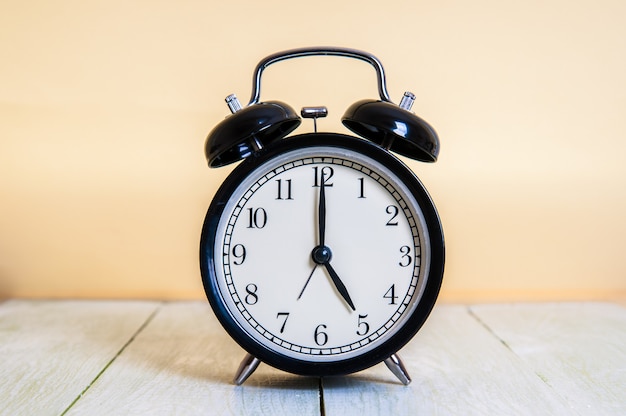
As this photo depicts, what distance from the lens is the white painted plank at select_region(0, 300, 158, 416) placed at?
1.08 metres

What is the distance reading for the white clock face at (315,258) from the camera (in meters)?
1.11

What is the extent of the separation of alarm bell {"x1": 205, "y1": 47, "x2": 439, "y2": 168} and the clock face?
52 millimetres

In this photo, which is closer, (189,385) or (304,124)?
(189,385)

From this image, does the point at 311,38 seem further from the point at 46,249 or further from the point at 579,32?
the point at 46,249

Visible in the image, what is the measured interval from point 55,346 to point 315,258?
61cm

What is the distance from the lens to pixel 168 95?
1.69 meters

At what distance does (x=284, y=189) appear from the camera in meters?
1.12

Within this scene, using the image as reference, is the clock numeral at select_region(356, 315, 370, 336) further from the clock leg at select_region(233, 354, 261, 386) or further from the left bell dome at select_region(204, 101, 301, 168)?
the left bell dome at select_region(204, 101, 301, 168)

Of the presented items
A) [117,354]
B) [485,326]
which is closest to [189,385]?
[117,354]

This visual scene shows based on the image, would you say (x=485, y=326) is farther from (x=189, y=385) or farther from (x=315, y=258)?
(x=189, y=385)

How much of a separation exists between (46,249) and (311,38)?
0.90m

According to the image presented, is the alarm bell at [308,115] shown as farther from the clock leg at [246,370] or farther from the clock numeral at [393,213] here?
the clock leg at [246,370]

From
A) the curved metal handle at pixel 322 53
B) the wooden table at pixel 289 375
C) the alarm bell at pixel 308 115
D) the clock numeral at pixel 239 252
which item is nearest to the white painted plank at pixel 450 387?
the wooden table at pixel 289 375

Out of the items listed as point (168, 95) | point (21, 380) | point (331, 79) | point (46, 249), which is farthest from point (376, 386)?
point (46, 249)
